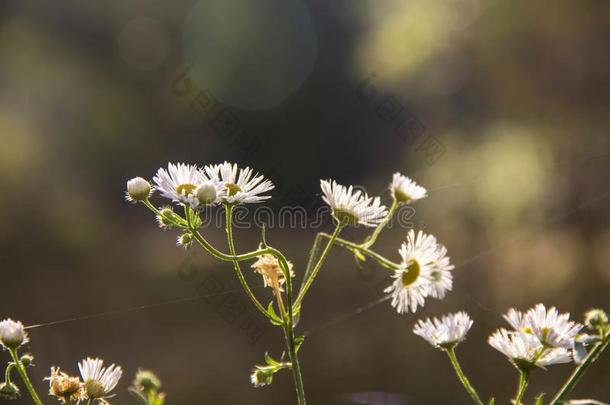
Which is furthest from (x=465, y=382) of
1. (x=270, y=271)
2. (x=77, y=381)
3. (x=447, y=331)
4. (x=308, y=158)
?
(x=308, y=158)

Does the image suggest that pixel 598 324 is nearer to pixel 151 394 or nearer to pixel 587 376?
pixel 151 394

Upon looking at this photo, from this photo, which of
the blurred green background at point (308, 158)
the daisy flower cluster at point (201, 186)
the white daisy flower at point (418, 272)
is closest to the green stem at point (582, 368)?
the white daisy flower at point (418, 272)

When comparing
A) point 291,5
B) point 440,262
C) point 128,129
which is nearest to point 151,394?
point 440,262

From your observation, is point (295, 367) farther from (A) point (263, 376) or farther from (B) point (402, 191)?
(B) point (402, 191)

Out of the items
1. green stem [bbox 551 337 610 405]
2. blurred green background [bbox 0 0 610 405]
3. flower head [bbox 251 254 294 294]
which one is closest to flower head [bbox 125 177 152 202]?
flower head [bbox 251 254 294 294]

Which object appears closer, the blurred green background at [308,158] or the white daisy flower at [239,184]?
the white daisy flower at [239,184]

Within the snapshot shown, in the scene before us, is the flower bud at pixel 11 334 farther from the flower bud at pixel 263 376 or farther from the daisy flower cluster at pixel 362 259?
the flower bud at pixel 263 376
